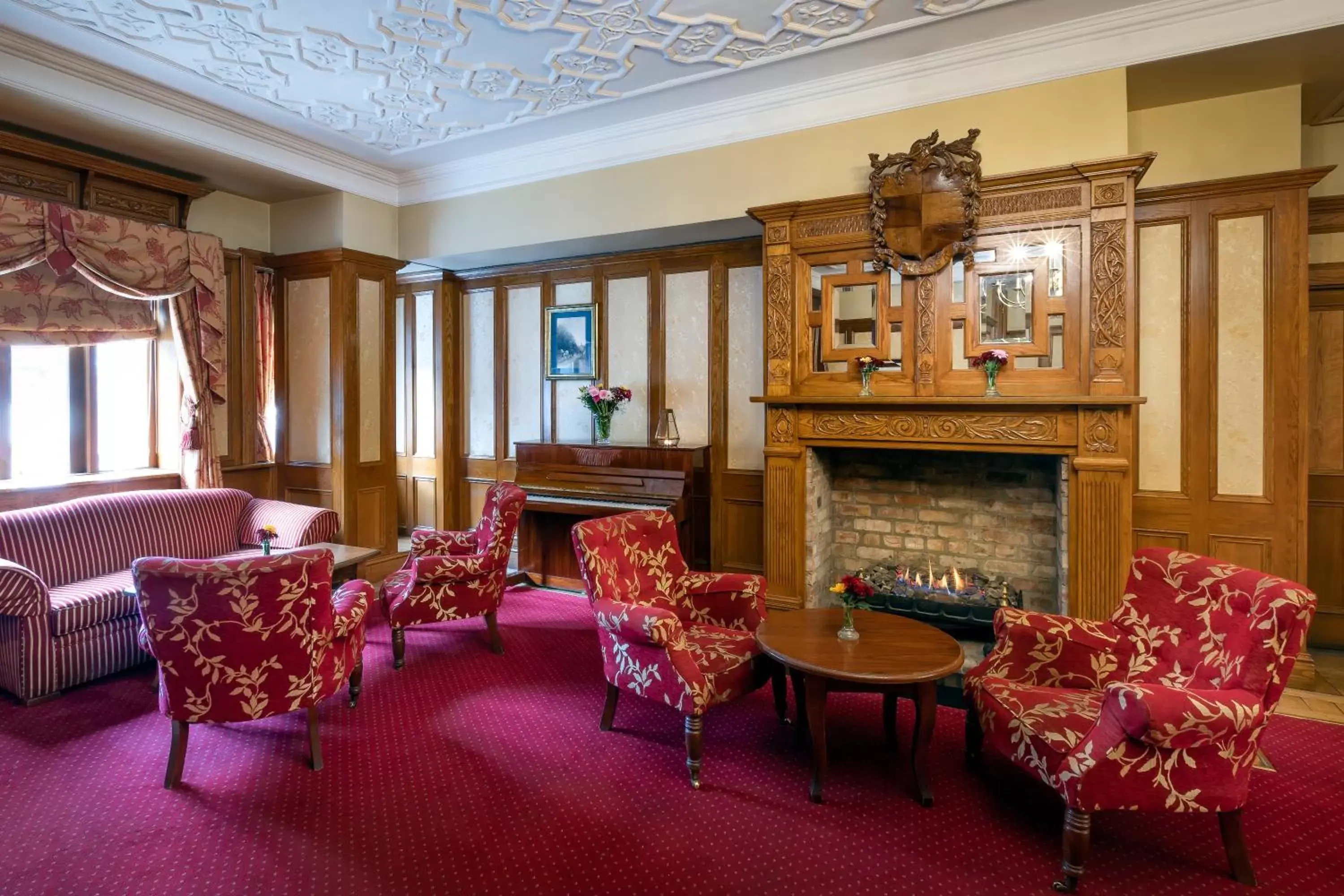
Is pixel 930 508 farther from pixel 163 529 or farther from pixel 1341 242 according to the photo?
pixel 163 529

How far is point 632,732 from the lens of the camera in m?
3.04

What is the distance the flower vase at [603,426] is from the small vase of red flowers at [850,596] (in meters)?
3.05

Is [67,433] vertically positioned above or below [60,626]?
above

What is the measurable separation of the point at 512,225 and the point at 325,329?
69.5 inches

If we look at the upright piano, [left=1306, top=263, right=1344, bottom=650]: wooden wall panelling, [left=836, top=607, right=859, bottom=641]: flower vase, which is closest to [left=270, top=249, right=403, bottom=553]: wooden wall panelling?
the upright piano

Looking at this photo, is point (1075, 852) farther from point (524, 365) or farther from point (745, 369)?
point (524, 365)

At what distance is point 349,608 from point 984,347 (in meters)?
3.58

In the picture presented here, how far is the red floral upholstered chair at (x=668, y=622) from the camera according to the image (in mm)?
2682

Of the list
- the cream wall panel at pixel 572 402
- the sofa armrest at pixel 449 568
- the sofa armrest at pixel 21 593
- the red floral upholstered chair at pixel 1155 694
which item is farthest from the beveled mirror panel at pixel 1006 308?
the sofa armrest at pixel 21 593

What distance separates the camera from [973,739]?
9.00 ft

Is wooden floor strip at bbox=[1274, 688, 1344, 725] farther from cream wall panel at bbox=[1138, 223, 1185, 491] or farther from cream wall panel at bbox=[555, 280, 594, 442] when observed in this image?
cream wall panel at bbox=[555, 280, 594, 442]

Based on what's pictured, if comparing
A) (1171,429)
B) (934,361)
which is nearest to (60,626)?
(934,361)

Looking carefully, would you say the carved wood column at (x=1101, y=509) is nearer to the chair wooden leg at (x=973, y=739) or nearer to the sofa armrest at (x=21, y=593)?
the chair wooden leg at (x=973, y=739)

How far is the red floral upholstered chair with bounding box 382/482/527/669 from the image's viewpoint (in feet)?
12.3
